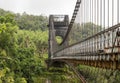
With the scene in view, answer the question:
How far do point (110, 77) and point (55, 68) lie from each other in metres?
44.6

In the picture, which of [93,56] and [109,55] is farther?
[93,56]

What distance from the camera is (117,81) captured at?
44.9ft

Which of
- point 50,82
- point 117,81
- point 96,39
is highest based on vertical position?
point 96,39

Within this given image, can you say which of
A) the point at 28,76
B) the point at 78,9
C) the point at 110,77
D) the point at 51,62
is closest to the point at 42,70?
the point at 51,62

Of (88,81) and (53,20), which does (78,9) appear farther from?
(53,20)

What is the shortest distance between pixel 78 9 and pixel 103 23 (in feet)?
53.0

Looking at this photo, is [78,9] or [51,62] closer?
[78,9]

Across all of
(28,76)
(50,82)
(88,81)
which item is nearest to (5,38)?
(28,76)

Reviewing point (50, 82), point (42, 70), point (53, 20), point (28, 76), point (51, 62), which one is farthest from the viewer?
point (53, 20)

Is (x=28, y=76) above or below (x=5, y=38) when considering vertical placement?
below

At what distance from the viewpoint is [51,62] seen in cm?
5794

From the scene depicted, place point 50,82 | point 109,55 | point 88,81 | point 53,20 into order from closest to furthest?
point 109,55
point 88,81
point 50,82
point 53,20

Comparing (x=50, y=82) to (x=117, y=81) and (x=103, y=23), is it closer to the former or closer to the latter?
(x=103, y=23)

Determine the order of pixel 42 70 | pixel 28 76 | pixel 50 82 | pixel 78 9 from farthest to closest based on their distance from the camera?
1. pixel 42 70
2. pixel 50 82
3. pixel 28 76
4. pixel 78 9
